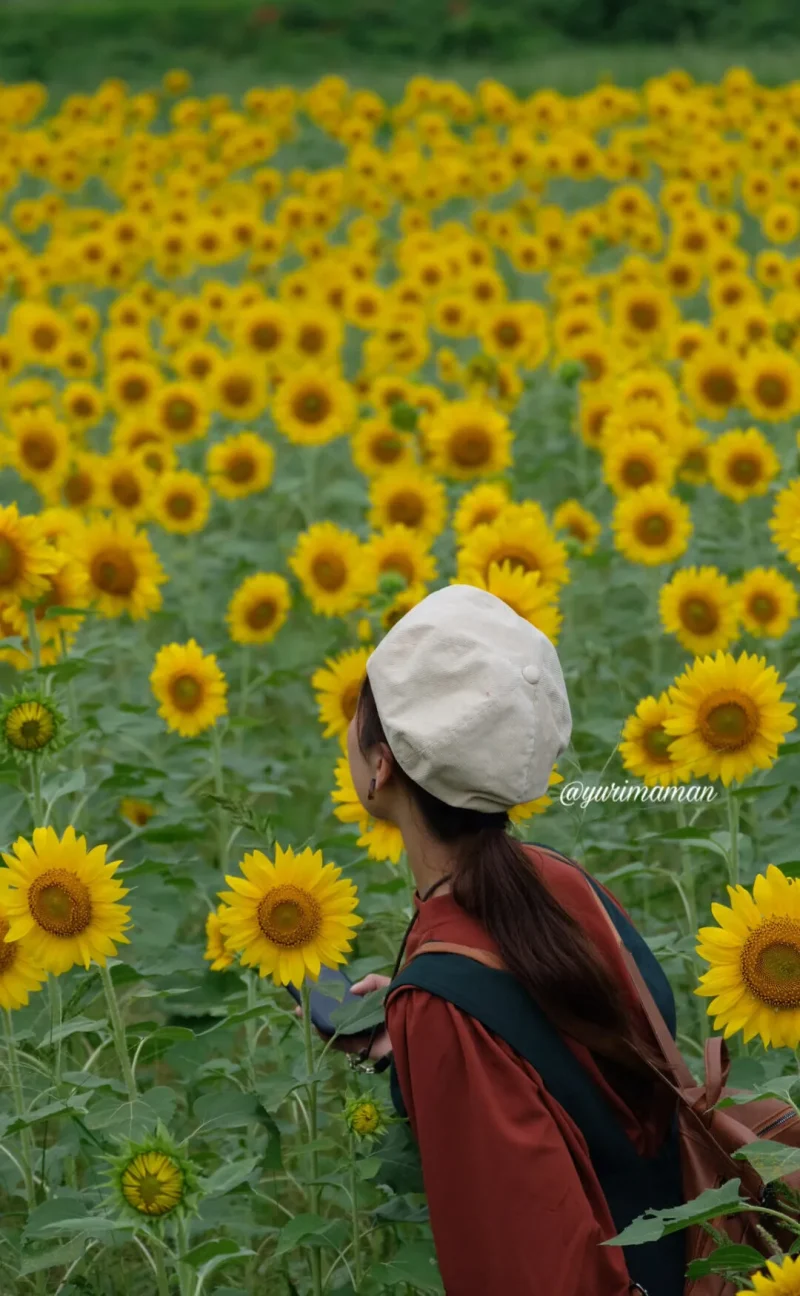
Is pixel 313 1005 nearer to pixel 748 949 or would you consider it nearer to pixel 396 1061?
pixel 396 1061

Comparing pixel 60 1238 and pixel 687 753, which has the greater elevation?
pixel 687 753

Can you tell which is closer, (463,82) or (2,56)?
(463,82)

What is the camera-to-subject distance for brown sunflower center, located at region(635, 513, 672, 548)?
4.26 m

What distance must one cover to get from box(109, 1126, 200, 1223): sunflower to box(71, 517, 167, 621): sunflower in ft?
6.97

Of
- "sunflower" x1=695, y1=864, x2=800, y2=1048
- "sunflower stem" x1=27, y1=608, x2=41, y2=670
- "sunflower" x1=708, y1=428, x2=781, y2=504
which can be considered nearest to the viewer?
"sunflower" x1=695, y1=864, x2=800, y2=1048

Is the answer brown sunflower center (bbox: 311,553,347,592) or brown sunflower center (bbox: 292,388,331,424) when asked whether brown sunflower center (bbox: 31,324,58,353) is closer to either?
brown sunflower center (bbox: 292,388,331,424)

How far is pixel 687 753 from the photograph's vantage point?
8.97ft

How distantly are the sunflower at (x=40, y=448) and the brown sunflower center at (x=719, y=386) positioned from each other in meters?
1.88

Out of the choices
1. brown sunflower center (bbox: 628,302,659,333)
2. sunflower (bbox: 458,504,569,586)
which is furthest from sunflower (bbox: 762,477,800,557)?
brown sunflower center (bbox: 628,302,659,333)

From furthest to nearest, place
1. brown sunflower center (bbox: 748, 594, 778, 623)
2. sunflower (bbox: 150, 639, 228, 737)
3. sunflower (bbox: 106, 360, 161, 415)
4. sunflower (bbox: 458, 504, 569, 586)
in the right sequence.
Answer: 1. sunflower (bbox: 106, 360, 161, 415)
2. brown sunflower center (bbox: 748, 594, 778, 623)
3. sunflower (bbox: 458, 504, 569, 586)
4. sunflower (bbox: 150, 639, 228, 737)

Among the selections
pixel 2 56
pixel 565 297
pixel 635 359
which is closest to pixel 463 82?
pixel 2 56

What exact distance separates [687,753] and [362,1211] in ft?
2.70

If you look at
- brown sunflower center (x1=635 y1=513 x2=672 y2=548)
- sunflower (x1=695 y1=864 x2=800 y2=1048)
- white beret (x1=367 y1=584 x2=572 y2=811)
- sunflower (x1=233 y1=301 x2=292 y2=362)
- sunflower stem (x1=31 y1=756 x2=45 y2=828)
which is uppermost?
white beret (x1=367 y1=584 x2=572 y2=811)

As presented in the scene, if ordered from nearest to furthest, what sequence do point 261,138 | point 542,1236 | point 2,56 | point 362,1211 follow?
point 542,1236 → point 362,1211 → point 261,138 → point 2,56
